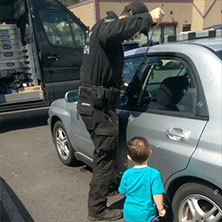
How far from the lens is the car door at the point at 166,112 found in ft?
7.42

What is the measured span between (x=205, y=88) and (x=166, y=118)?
419 millimetres

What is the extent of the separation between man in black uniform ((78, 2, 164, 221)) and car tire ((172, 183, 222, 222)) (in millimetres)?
737

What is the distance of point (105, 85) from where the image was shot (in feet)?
8.96

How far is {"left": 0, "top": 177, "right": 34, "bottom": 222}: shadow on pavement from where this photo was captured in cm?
312

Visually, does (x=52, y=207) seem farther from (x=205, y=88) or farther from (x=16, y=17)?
(x=16, y=17)

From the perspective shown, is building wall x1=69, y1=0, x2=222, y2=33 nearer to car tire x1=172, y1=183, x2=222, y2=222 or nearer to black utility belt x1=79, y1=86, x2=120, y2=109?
black utility belt x1=79, y1=86, x2=120, y2=109

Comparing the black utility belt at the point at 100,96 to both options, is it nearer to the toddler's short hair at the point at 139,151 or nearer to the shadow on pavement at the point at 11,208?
the toddler's short hair at the point at 139,151

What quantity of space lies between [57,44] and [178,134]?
5032mm

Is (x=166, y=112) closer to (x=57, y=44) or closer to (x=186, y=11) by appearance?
(x=57, y=44)

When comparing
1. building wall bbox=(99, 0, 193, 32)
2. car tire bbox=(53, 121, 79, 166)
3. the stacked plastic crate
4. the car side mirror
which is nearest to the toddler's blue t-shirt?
the car side mirror

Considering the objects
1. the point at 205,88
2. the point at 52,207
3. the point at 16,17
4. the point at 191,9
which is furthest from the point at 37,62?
the point at 191,9

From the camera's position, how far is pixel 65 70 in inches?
266

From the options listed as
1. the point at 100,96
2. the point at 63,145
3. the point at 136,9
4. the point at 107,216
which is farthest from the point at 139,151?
the point at 63,145

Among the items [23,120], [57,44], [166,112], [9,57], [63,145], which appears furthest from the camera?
[23,120]
